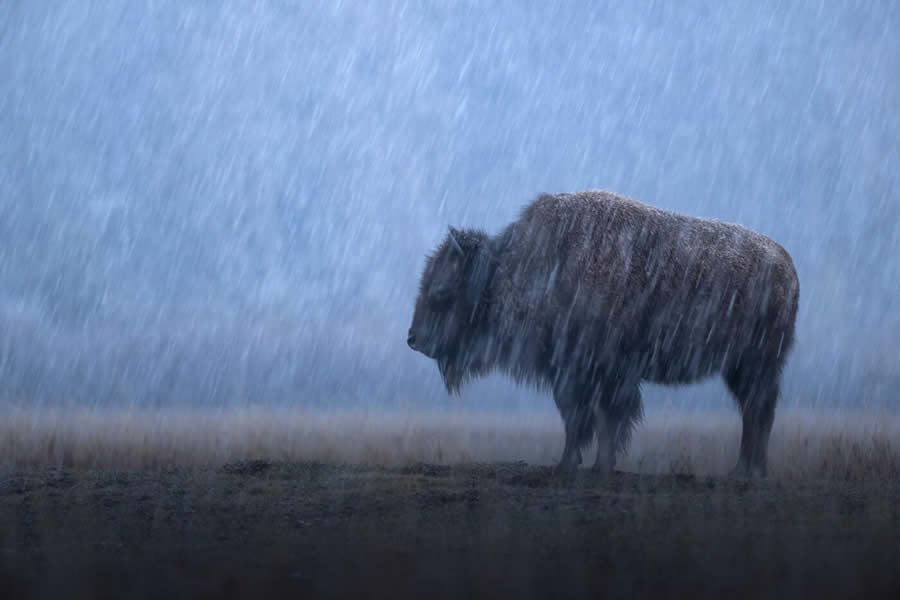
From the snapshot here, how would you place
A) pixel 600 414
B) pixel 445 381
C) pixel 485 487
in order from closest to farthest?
pixel 485 487 → pixel 600 414 → pixel 445 381

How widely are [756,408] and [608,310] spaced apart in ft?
7.63

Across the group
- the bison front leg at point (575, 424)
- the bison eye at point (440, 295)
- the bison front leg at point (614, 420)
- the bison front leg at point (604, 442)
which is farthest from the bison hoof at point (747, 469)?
the bison eye at point (440, 295)

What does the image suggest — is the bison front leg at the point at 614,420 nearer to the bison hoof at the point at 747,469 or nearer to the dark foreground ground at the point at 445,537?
the dark foreground ground at the point at 445,537

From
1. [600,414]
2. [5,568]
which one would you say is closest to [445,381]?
[600,414]

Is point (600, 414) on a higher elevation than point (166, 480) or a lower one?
higher

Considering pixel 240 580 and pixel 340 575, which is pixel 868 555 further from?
pixel 240 580

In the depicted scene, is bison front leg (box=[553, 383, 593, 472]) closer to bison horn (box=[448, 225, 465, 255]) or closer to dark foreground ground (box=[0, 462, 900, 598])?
dark foreground ground (box=[0, 462, 900, 598])

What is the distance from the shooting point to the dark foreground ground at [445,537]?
9.75ft

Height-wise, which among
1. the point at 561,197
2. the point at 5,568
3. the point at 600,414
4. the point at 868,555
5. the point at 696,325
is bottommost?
the point at 5,568

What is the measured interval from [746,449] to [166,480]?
6031 millimetres

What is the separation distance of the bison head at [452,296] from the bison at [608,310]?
13 mm

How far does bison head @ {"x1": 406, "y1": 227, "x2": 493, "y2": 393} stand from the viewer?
8.77 metres

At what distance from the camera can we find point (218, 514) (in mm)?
5148

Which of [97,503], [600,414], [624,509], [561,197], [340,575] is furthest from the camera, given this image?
[561,197]
